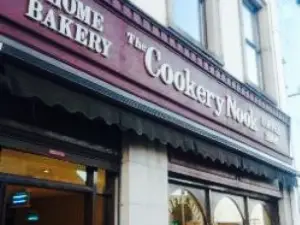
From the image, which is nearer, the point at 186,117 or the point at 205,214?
the point at 186,117

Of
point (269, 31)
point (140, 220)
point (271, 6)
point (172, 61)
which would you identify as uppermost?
point (271, 6)

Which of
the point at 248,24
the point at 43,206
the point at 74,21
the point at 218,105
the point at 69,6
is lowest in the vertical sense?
the point at 43,206

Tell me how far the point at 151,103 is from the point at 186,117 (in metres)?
0.83

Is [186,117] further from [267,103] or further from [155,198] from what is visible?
[267,103]

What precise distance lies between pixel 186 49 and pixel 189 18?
1318 millimetres

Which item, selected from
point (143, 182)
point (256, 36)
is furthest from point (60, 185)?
point (256, 36)

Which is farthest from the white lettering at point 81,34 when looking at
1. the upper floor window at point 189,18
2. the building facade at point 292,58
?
the building facade at point 292,58

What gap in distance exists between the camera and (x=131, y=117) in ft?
15.9

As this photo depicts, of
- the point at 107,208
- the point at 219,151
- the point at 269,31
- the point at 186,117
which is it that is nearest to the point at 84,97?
the point at 107,208

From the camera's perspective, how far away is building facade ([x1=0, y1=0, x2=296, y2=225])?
409 centimetres

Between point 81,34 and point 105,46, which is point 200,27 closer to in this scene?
point 105,46

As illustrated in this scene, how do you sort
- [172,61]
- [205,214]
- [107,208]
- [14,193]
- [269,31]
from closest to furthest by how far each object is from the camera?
[14,193] → [107,208] → [172,61] → [205,214] → [269,31]

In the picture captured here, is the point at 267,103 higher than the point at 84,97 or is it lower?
higher

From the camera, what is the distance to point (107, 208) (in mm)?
5031
